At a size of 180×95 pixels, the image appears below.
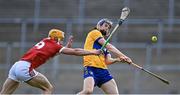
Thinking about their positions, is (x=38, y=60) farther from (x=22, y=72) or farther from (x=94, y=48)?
(x=94, y=48)

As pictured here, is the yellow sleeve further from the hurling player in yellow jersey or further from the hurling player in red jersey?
the hurling player in red jersey

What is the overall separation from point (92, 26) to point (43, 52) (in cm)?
1008

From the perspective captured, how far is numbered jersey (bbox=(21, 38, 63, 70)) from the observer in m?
13.1

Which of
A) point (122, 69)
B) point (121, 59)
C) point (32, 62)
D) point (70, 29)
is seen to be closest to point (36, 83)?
point (32, 62)

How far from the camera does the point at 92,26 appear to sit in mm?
23172

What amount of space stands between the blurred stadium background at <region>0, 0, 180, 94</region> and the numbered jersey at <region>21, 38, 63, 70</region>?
7.58m

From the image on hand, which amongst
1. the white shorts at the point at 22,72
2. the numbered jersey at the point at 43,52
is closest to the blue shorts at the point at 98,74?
the numbered jersey at the point at 43,52

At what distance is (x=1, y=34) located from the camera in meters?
23.6

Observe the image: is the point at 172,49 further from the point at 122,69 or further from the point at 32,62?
the point at 32,62

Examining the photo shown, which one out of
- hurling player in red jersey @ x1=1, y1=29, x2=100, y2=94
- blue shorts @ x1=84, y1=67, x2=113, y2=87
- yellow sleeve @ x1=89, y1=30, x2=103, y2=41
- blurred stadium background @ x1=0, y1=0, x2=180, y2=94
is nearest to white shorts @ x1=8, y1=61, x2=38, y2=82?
hurling player in red jersey @ x1=1, y1=29, x2=100, y2=94

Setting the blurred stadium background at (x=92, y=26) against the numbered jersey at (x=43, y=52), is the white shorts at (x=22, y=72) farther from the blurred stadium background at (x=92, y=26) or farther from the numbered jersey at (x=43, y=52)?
the blurred stadium background at (x=92, y=26)

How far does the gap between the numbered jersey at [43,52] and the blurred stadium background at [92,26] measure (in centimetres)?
758

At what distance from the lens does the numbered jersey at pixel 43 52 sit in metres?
13.1

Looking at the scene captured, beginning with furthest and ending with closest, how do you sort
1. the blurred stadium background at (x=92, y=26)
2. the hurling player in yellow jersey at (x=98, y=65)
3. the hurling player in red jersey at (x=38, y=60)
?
the blurred stadium background at (x=92, y=26) → the hurling player in yellow jersey at (x=98, y=65) → the hurling player in red jersey at (x=38, y=60)
